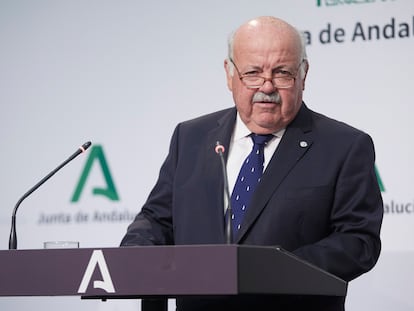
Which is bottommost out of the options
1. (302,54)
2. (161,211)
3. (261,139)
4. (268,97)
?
(161,211)

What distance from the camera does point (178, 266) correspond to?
2.35 meters

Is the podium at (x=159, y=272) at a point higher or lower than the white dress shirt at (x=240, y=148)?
lower

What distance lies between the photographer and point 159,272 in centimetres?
237

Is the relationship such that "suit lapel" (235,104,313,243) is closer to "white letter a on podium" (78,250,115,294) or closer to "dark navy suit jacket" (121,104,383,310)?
"dark navy suit jacket" (121,104,383,310)

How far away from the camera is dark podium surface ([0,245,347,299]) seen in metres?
Answer: 2.30

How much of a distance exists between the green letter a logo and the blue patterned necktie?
1.71 m

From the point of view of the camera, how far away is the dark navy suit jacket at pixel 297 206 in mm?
2977

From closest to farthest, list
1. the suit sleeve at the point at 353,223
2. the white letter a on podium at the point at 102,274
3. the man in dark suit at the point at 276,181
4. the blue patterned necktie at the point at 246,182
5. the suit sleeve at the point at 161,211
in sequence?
the white letter a on podium at the point at 102,274
the suit sleeve at the point at 353,223
the man in dark suit at the point at 276,181
the blue patterned necktie at the point at 246,182
the suit sleeve at the point at 161,211

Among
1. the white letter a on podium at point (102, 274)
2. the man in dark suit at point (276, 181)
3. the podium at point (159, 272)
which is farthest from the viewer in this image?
the man in dark suit at point (276, 181)

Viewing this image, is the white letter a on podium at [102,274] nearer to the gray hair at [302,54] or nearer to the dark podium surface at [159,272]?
the dark podium surface at [159,272]

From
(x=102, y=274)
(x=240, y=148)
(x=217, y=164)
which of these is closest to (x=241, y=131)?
(x=240, y=148)

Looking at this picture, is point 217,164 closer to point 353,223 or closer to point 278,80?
point 278,80

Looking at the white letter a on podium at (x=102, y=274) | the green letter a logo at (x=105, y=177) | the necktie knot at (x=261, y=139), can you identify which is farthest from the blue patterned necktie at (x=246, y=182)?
the green letter a logo at (x=105, y=177)

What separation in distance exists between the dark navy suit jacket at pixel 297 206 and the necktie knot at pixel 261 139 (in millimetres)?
78
